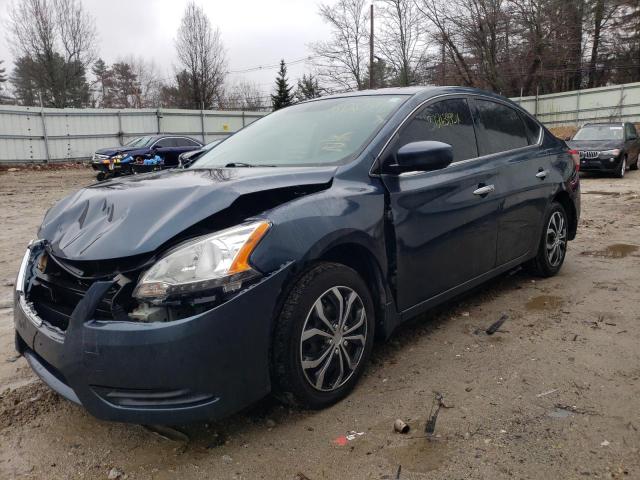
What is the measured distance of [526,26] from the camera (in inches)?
1309

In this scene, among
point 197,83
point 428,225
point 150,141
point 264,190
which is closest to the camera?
point 264,190

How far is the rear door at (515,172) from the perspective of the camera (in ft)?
12.7

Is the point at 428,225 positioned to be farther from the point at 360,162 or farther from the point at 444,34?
the point at 444,34

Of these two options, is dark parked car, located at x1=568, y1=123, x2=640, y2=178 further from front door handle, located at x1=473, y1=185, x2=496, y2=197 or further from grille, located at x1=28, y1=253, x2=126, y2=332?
grille, located at x1=28, y1=253, x2=126, y2=332

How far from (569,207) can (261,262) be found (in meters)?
3.74

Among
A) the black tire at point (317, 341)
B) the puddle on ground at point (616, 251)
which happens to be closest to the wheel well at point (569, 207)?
the puddle on ground at point (616, 251)

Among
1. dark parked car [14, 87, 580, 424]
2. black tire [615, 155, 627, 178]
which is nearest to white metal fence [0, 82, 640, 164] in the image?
black tire [615, 155, 627, 178]

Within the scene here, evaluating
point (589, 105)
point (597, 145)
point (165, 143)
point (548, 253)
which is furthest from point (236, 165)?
point (589, 105)

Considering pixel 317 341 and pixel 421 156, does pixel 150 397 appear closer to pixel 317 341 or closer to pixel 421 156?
pixel 317 341

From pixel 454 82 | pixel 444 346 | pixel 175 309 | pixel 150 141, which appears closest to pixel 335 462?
pixel 175 309

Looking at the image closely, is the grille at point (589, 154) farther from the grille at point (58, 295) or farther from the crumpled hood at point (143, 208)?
the grille at point (58, 295)

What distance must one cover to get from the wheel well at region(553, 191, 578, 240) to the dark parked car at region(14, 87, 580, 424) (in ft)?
4.73

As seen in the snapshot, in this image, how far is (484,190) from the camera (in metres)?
3.60

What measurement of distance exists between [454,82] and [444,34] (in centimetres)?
313
